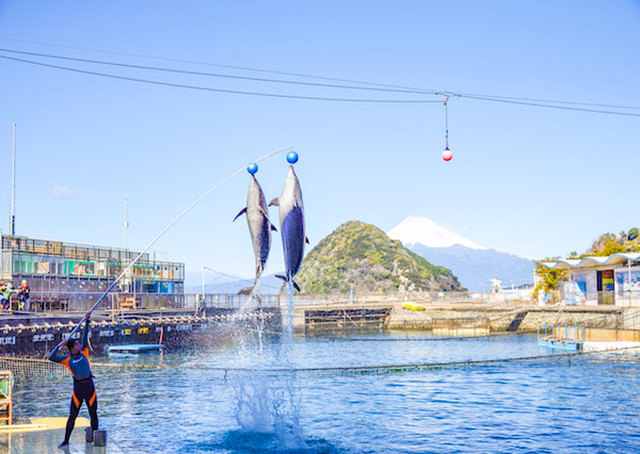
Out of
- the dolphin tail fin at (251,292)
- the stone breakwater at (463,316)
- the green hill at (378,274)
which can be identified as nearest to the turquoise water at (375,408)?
the dolphin tail fin at (251,292)

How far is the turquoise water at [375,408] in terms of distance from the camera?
18.7m

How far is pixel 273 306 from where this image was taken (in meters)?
84.1

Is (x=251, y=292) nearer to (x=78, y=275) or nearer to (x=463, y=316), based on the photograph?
(x=78, y=275)

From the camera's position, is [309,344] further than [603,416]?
Yes

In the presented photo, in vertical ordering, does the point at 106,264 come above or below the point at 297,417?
above

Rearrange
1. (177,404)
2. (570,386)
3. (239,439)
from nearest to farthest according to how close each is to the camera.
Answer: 1. (239,439)
2. (177,404)
3. (570,386)

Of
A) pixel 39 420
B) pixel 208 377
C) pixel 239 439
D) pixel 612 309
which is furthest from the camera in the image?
pixel 612 309

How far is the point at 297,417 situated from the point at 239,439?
457cm

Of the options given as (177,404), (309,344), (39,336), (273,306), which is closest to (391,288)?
(273,306)

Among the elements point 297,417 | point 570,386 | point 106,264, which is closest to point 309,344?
point 106,264

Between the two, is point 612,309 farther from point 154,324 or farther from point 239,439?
point 239,439

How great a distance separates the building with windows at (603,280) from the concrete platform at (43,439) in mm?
49759

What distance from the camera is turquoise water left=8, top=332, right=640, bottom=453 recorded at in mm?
18734

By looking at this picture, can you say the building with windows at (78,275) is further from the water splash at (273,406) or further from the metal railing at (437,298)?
the metal railing at (437,298)
